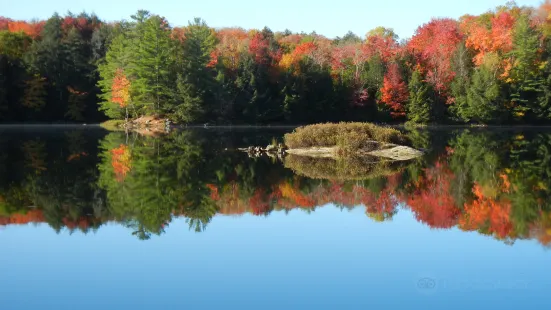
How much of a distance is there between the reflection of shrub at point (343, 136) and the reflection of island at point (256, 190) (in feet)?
8.37

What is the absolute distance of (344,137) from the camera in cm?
2472

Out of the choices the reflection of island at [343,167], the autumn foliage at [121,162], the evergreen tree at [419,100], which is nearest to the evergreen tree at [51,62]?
the autumn foliage at [121,162]

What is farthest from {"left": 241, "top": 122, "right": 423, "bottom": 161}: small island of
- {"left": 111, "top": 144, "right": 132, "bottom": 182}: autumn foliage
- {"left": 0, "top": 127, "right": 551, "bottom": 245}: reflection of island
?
{"left": 111, "top": 144, "right": 132, "bottom": 182}: autumn foliage

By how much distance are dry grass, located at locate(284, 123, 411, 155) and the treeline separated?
28950 mm

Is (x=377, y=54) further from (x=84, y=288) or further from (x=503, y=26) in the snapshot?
(x=84, y=288)

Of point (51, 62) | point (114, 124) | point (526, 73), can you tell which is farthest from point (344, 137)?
point (51, 62)

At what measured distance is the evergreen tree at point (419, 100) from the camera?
57312 mm

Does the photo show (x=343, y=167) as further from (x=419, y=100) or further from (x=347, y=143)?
(x=419, y=100)

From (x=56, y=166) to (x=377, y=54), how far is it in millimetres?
46759

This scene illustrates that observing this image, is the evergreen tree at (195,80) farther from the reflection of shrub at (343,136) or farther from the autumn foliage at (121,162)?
the reflection of shrub at (343,136)

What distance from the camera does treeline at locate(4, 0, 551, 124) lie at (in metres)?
55.2

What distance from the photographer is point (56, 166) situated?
2002 centimetres

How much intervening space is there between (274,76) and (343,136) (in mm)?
35093

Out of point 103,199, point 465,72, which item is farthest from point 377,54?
point 103,199
